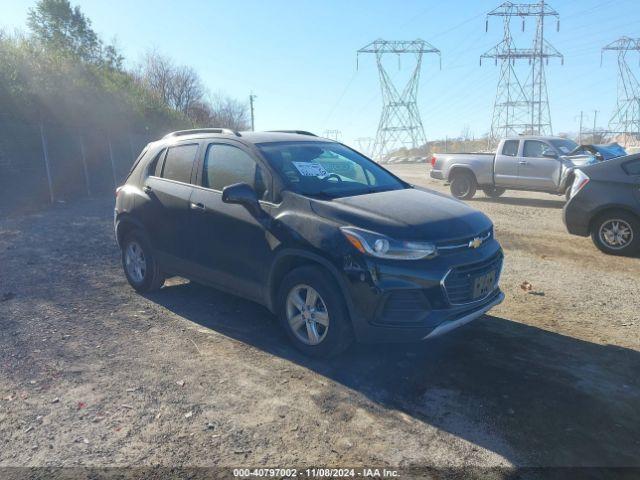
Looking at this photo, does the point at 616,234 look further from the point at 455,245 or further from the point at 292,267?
the point at 292,267

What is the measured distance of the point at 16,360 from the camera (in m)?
4.41

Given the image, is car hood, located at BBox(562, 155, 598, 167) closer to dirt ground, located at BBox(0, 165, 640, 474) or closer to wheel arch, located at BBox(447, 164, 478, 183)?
wheel arch, located at BBox(447, 164, 478, 183)

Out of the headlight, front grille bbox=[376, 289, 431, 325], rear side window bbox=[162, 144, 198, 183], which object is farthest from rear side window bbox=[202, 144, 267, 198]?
front grille bbox=[376, 289, 431, 325]

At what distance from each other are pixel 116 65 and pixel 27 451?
38.6m

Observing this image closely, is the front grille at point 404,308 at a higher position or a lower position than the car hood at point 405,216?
lower

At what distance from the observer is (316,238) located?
4113mm

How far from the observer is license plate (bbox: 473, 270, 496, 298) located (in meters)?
4.16

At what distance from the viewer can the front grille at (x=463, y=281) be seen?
3.96m

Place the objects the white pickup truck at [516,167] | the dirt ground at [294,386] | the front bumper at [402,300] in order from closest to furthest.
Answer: the dirt ground at [294,386] → the front bumper at [402,300] → the white pickup truck at [516,167]

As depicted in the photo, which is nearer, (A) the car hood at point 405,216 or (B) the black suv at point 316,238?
(B) the black suv at point 316,238

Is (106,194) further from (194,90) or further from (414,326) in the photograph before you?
(194,90)

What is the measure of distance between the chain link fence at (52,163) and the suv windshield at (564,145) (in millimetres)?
14442

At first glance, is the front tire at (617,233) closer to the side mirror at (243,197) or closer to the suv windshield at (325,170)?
the suv windshield at (325,170)

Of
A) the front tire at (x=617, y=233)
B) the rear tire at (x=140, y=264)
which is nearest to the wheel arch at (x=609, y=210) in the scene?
the front tire at (x=617, y=233)
